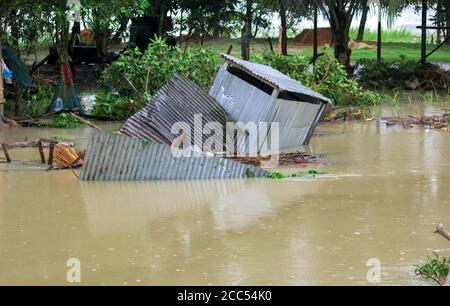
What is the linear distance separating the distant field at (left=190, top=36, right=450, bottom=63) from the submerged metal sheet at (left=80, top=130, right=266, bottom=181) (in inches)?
701

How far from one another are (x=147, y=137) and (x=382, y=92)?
470 inches

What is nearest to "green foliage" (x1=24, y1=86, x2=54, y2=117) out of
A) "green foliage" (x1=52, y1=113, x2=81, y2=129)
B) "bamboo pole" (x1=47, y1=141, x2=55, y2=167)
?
"green foliage" (x1=52, y1=113, x2=81, y2=129)

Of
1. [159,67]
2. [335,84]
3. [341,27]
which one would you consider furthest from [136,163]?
[341,27]

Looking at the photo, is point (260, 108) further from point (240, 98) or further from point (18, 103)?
point (18, 103)

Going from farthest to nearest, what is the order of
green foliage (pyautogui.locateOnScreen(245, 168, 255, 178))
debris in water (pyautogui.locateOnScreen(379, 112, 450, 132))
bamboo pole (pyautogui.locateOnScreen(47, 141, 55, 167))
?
1. debris in water (pyautogui.locateOnScreen(379, 112, 450, 132))
2. bamboo pole (pyautogui.locateOnScreen(47, 141, 55, 167))
3. green foliage (pyautogui.locateOnScreen(245, 168, 255, 178))

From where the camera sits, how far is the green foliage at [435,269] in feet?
27.4

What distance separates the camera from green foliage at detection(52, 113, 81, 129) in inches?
738

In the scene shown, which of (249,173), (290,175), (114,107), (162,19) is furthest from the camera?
(162,19)

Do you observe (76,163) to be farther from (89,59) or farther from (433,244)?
(89,59)

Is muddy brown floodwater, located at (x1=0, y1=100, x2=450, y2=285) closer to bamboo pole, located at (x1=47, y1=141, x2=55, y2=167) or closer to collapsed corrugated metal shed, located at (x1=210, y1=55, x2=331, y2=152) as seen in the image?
bamboo pole, located at (x1=47, y1=141, x2=55, y2=167)

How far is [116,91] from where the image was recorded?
19.8 meters

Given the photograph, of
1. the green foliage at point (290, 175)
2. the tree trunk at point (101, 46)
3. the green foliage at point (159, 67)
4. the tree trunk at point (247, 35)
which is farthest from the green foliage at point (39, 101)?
the green foliage at point (290, 175)

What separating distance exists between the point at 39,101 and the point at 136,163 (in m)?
9.45

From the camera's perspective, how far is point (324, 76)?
20906mm
